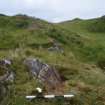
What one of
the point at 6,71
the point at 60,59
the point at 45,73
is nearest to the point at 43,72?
the point at 45,73

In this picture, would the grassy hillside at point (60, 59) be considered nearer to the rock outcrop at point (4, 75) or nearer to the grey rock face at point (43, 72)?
the rock outcrop at point (4, 75)

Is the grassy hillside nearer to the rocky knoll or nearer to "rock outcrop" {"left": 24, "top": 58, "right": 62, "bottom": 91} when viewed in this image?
the rocky knoll

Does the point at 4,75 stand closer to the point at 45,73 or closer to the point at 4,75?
the point at 4,75

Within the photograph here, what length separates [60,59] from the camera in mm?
22641

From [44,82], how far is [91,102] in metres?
2.60

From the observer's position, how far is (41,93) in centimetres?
1712

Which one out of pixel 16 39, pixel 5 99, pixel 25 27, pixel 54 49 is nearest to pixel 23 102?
pixel 5 99

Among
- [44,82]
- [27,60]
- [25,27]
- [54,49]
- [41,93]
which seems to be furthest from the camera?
[25,27]

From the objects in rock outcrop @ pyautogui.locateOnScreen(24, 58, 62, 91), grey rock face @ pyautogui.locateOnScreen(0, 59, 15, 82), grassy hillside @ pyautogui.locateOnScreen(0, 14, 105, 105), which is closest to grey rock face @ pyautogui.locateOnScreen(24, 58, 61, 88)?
rock outcrop @ pyautogui.locateOnScreen(24, 58, 62, 91)

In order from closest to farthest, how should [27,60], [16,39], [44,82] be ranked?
[44,82] < [27,60] < [16,39]

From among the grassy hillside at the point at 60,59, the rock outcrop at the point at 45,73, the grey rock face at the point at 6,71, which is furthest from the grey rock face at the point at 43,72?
the grey rock face at the point at 6,71

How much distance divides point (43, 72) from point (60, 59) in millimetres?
3915

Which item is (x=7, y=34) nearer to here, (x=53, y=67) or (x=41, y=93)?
(x=53, y=67)

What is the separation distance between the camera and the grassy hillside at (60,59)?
17.0 m
